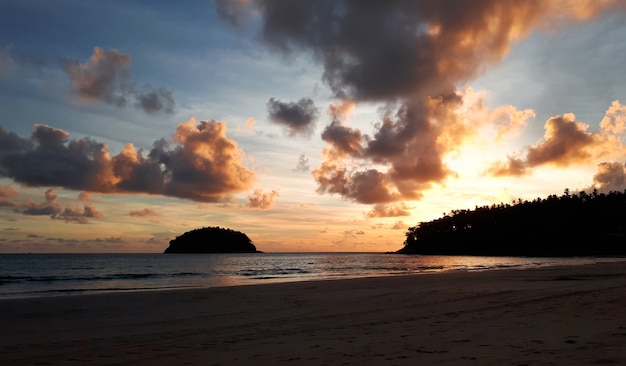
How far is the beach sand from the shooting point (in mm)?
7982

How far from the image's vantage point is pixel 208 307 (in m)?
18.7

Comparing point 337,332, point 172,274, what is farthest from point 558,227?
point 337,332

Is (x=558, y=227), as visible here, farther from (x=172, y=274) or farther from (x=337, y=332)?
(x=337, y=332)

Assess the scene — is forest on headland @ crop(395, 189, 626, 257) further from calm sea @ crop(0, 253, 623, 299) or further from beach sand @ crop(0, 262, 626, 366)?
beach sand @ crop(0, 262, 626, 366)

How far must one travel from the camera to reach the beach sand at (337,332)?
7.98 meters

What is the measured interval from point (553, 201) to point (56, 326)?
7232 inches

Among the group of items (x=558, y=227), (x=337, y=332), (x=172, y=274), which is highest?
(x=558, y=227)

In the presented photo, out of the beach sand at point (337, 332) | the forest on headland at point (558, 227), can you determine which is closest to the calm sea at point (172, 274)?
the beach sand at point (337, 332)

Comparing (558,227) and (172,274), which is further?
(558,227)

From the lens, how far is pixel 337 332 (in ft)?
36.5

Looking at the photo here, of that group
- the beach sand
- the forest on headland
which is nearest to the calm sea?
the beach sand

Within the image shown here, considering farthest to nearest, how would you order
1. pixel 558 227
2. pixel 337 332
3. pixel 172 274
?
pixel 558 227 < pixel 172 274 < pixel 337 332

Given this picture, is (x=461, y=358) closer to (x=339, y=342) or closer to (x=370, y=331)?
(x=339, y=342)

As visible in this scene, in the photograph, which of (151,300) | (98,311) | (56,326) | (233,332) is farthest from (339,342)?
(151,300)
